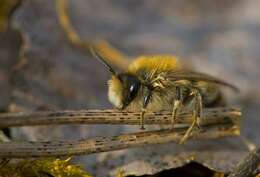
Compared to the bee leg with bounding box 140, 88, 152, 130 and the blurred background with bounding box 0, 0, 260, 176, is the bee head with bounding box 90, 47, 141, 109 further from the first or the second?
the blurred background with bounding box 0, 0, 260, 176

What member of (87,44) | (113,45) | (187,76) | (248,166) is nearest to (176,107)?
(187,76)

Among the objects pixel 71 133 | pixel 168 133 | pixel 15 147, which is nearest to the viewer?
pixel 15 147

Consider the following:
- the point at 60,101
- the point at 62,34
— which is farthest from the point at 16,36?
the point at 60,101

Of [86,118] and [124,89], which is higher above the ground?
[124,89]

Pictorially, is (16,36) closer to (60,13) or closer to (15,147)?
(60,13)

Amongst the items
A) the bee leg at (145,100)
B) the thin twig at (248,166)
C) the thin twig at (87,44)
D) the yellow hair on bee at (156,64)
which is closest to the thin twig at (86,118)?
Answer: the bee leg at (145,100)

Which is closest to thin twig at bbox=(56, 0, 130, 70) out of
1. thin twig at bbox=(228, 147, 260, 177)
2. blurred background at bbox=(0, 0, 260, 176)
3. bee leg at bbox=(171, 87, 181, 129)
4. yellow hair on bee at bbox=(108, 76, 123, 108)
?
blurred background at bbox=(0, 0, 260, 176)

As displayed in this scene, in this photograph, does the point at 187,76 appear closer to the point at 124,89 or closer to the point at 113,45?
the point at 124,89
